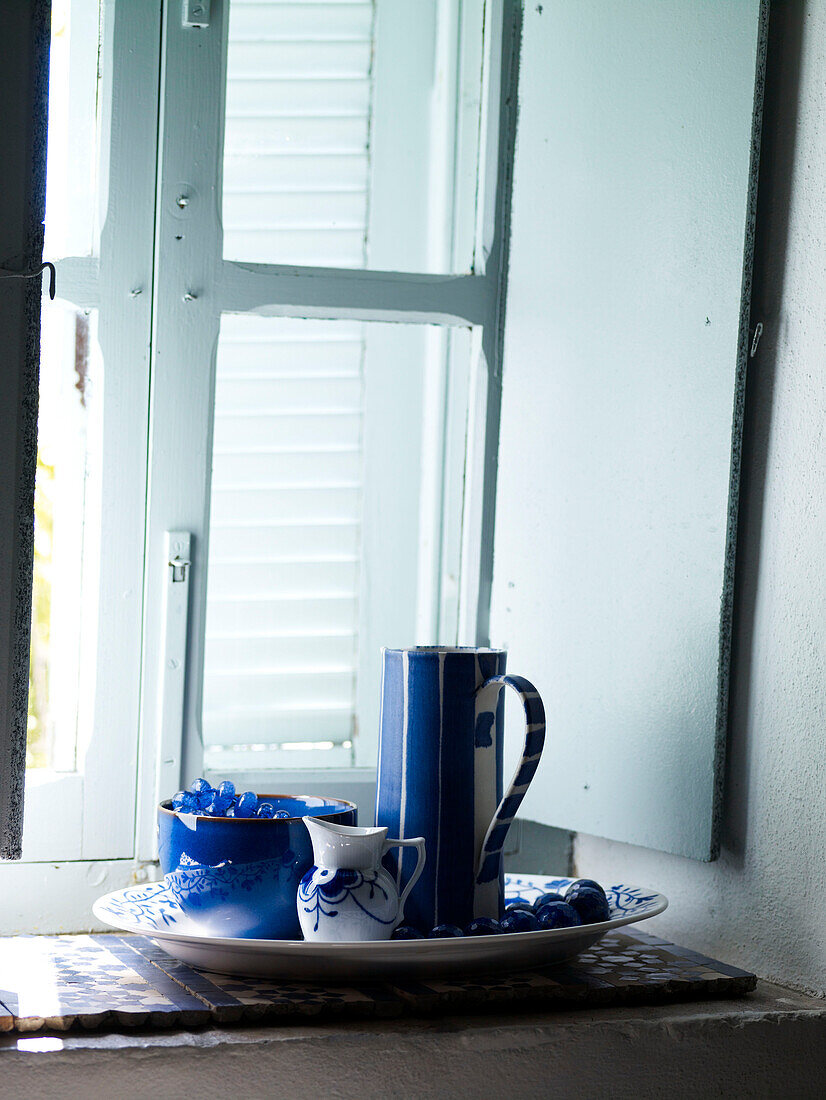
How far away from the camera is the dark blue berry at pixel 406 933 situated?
768mm

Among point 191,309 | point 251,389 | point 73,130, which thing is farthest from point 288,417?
point 73,130

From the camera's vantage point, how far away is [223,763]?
111 cm

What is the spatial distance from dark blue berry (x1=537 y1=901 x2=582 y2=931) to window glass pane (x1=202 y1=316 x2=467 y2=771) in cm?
35

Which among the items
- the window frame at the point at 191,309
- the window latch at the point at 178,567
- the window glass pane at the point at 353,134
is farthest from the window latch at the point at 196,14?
the window latch at the point at 178,567

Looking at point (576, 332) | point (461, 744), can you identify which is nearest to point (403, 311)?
point (576, 332)

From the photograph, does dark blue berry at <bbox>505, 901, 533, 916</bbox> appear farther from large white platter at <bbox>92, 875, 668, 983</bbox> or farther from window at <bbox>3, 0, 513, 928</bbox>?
window at <bbox>3, 0, 513, 928</bbox>

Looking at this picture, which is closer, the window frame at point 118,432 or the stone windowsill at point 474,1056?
the stone windowsill at point 474,1056

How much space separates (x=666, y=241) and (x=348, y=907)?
541mm

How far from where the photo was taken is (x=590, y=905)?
2.73ft

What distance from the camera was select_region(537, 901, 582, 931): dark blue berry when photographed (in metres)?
0.80

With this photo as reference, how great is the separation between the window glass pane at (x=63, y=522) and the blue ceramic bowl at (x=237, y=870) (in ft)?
0.86

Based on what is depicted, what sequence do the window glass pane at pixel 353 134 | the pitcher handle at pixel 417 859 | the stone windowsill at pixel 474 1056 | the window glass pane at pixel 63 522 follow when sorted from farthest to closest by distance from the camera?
1. the window glass pane at pixel 353 134
2. the window glass pane at pixel 63 522
3. the pitcher handle at pixel 417 859
4. the stone windowsill at pixel 474 1056

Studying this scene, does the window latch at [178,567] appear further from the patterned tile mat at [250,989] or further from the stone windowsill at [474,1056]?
the stone windowsill at [474,1056]

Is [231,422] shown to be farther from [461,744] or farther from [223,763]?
[461,744]
